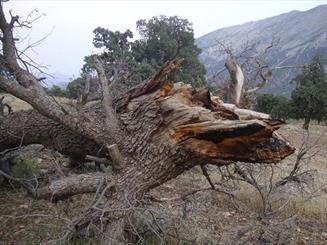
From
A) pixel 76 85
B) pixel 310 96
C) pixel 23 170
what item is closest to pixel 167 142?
pixel 23 170

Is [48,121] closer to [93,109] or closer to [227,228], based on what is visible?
[93,109]

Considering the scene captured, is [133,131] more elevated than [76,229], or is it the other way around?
[133,131]

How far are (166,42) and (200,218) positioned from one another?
54.4ft

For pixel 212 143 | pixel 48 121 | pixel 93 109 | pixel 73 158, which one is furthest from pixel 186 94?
pixel 73 158

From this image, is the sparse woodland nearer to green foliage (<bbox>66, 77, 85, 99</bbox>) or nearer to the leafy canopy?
green foliage (<bbox>66, 77, 85, 99</bbox>)

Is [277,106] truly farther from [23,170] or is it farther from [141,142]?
[141,142]

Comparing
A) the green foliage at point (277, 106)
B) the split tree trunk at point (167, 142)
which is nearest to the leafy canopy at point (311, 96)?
the green foliage at point (277, 106)

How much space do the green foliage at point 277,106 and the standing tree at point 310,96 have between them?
0.59m

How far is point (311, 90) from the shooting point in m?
28.1

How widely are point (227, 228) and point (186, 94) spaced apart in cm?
258

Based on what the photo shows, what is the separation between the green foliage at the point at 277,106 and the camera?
1166 inches

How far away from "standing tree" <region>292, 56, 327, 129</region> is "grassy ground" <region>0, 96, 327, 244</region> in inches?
827

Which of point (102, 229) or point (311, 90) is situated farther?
point (311, 90)

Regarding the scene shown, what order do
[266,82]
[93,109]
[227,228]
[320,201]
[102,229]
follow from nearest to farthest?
1. [102,229]
2. [93,109]
3. [266,82]
4. [227,228]
5. [320,201]
